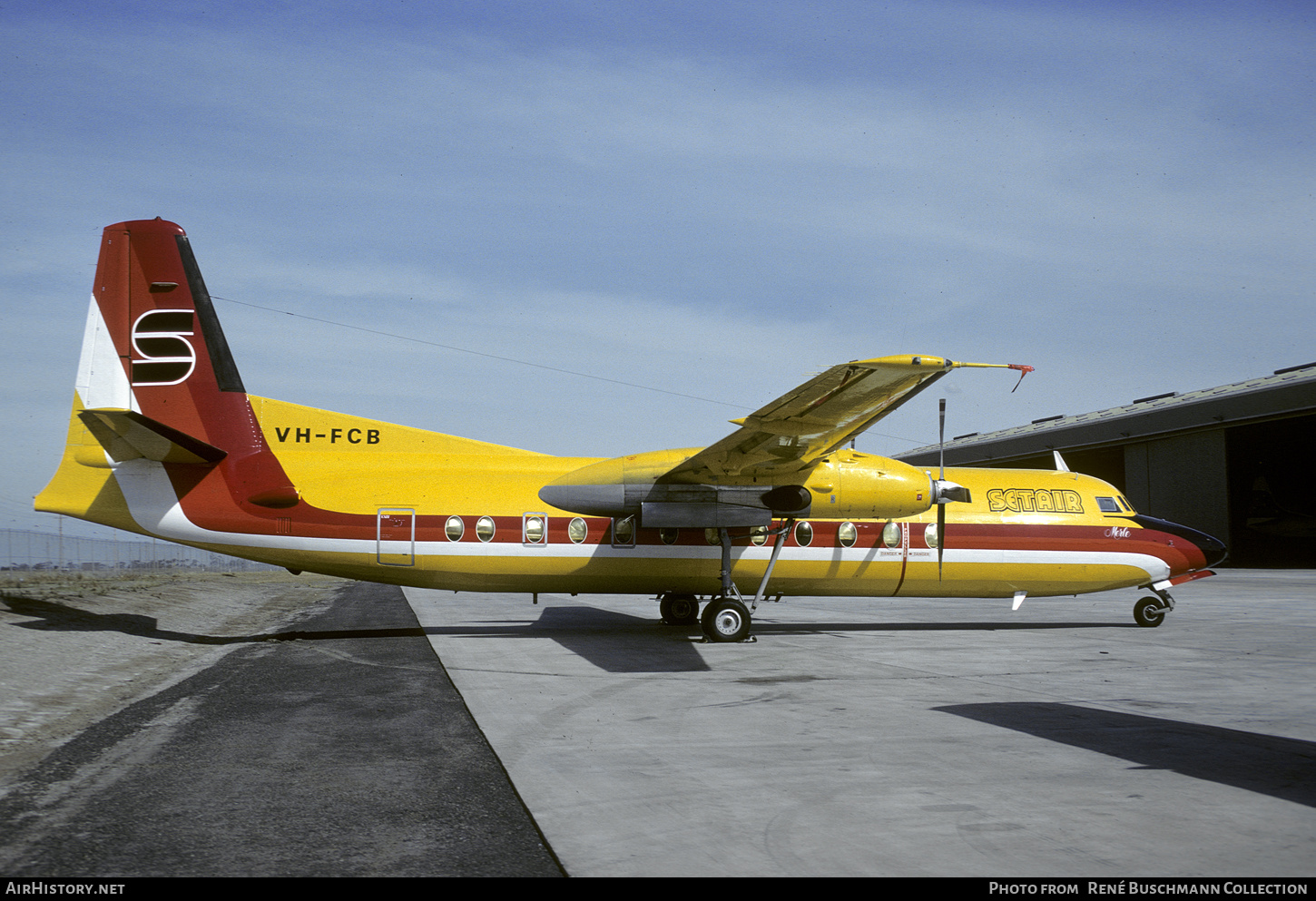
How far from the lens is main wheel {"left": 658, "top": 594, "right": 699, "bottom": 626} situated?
19812 mm

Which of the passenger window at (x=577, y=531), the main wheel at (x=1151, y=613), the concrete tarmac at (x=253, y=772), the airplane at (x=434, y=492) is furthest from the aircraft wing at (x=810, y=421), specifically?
the main wheel at (x=1151, y=613)

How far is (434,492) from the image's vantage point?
55.9 ft

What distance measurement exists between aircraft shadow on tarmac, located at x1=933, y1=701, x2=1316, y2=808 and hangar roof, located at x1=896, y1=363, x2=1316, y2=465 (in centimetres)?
3845

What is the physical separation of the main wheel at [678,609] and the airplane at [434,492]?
1513 millimetres

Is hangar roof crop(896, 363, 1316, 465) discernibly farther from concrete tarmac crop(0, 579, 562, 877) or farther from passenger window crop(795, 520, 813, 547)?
concrete tarmac crop(0, 579, 562, 877)

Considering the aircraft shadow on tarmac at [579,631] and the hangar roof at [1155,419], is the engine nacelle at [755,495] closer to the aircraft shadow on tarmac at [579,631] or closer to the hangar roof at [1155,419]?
the aircraft shadow on tarmac at [579,631]

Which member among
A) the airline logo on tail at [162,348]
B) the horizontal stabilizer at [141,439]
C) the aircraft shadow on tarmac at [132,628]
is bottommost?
the aircraft shadow on tarmac at [132,628]

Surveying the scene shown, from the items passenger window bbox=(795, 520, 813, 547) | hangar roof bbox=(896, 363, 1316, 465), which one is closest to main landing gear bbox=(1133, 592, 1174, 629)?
passenger window bbox=(795, 520, 813, 547)

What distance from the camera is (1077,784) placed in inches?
263

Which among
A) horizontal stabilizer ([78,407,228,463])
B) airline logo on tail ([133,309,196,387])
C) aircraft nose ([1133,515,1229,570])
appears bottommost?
aircraft nose ([1133,515,1229,570])

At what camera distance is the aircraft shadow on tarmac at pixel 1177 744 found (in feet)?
22.2

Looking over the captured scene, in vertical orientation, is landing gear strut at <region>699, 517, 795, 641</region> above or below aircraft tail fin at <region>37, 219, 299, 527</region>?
below

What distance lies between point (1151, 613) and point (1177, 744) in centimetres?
1302
